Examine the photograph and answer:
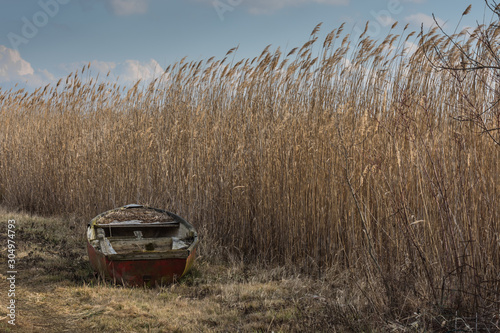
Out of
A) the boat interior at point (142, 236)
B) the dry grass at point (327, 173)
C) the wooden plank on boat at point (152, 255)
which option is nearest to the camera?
the dry grass at point (327, 173)

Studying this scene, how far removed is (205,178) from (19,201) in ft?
15.7

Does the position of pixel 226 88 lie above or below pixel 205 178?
above

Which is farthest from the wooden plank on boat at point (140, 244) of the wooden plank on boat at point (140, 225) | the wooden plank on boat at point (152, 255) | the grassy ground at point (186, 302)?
the wooden plank on boat at point (152, 255)

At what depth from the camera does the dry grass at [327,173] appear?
2.98 metres

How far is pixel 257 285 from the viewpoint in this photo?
4.23m

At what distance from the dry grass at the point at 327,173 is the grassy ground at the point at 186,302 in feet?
0.96

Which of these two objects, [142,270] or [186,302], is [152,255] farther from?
[186,302]

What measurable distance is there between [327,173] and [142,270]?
2.00 metres

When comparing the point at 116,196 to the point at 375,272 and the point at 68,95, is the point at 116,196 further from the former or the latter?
the point at 375,272

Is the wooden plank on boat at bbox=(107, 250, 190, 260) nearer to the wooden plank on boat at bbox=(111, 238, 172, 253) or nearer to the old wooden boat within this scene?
the old wooden boat

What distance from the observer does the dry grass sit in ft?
9.77

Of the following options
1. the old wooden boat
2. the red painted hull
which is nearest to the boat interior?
the old wooden boat

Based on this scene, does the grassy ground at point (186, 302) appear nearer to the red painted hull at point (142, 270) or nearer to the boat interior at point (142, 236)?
the red painted hull at point (142, 270)

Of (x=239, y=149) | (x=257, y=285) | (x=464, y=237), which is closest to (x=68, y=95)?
(x=239, y=149)
